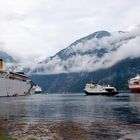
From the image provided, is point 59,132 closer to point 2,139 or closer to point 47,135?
point 47,135

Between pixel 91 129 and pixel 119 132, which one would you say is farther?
pixel 91 129

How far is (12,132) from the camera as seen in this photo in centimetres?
4841

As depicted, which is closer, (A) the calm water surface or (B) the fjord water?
(B) the fjord water

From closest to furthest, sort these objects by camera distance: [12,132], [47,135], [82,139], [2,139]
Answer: [2,139] < [82,139] < [47,135] < [12,132]

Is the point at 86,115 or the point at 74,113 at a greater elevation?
the point at 74,113

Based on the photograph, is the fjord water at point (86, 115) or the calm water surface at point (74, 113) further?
the calm water surface at point (74, 113)

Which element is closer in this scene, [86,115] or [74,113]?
[86,115]

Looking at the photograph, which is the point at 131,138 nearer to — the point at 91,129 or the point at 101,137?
the point at 101,137

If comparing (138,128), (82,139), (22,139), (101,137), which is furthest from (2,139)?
(138,128)

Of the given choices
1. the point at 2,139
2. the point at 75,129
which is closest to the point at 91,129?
the point at 75,129

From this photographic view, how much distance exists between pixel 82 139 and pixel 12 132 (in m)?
11.8

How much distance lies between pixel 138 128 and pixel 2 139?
21292 mm

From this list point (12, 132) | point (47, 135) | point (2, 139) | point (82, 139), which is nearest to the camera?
point (2, 139)

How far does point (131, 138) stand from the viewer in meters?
41.2
